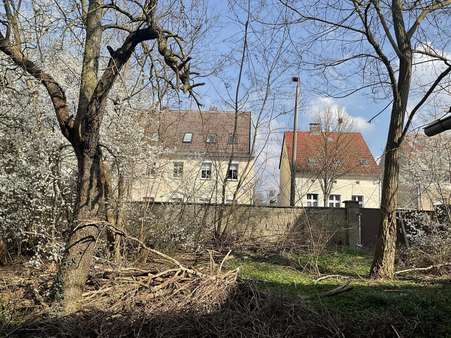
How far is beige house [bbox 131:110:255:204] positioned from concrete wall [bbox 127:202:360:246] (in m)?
0.46

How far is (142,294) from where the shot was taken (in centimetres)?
629

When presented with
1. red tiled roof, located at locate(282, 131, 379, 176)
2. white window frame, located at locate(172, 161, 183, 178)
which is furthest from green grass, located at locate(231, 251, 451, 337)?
red tiled roof, located at locate(282, 131, 379, 176)

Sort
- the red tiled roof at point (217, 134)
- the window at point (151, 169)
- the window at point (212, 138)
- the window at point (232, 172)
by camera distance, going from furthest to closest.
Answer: the window at point (212, 138) < the red tiled roof at point (217, 134) < the window at point (232, 172) < the window at point (151, 169)

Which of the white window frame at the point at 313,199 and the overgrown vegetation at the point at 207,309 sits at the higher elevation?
the white window frame at the point at 313,199

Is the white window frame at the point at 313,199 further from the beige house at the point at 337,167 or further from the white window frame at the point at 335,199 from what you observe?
the white window frame at the point at 335,199

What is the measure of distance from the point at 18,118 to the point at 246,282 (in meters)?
5.97

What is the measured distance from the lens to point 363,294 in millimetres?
7402

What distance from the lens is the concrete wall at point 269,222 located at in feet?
43.6

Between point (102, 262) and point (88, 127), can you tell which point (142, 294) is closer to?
point (102, 262)

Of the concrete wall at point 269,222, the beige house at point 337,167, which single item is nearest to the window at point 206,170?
the concrete wall at point 269,222

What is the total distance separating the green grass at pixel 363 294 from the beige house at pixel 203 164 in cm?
329

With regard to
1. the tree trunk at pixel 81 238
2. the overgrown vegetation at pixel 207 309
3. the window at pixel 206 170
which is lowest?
the overgrown vegetation at pixel 207 309

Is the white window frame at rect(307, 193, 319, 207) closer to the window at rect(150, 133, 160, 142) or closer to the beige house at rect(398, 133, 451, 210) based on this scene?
the beige house at rect(398, 133, 451, 210)

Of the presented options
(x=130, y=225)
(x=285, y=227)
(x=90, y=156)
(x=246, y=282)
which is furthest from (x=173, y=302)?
(x=285, y=227)
